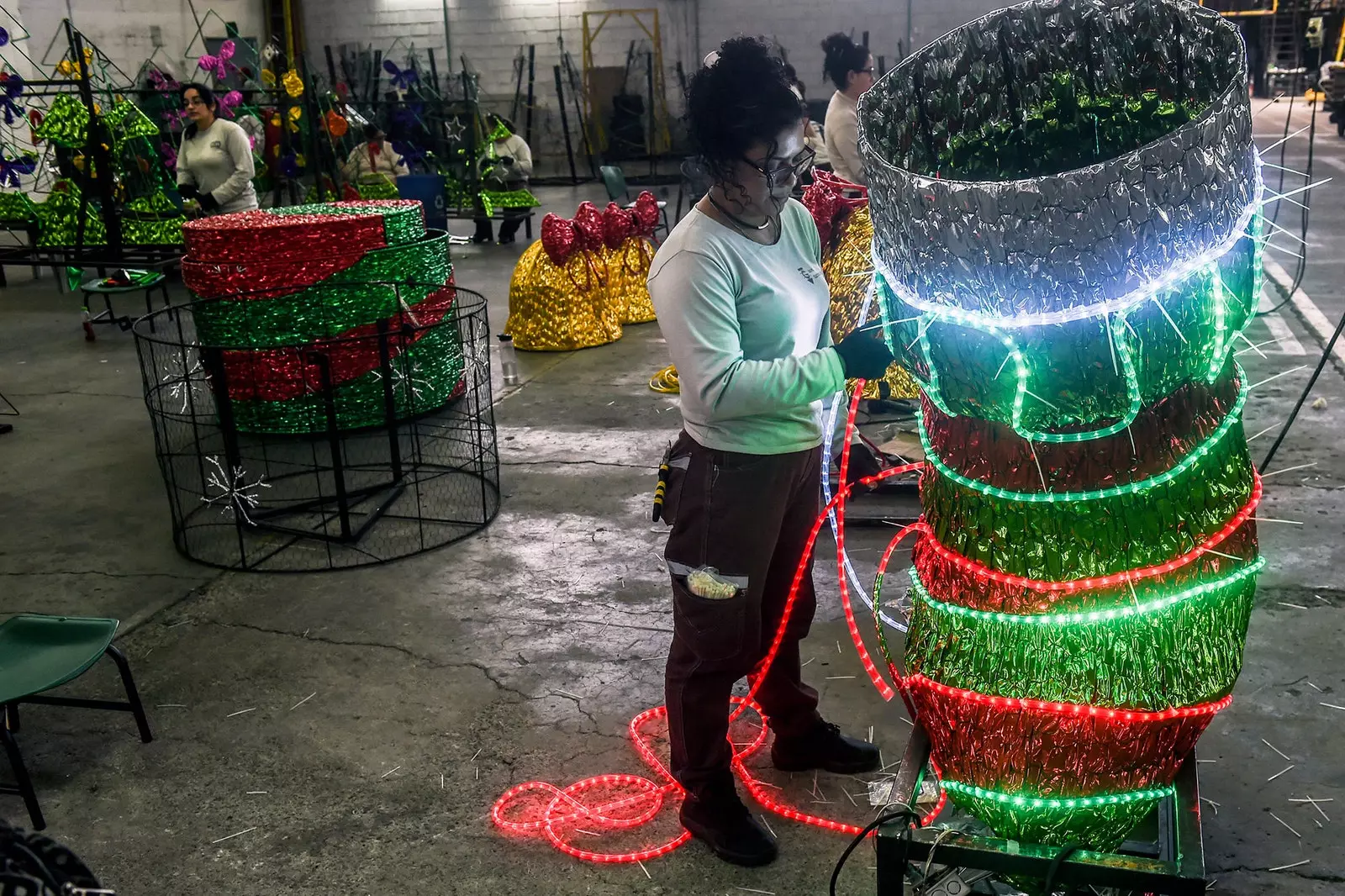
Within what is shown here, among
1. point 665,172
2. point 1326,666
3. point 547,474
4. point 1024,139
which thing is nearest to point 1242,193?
point 1024,139

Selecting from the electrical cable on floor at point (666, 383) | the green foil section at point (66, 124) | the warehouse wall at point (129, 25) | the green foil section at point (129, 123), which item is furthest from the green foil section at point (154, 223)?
the electrical cable on floor at point (666, 383)

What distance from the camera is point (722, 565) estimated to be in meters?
2.17

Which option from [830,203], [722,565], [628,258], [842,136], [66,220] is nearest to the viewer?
[722,565]

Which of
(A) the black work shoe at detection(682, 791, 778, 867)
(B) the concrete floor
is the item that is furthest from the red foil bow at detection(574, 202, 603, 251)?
(A) the black work shoe at detection(682, 791, 778, 867)

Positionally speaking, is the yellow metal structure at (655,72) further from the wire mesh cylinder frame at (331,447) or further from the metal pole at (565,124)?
the wire mesh cylinder frame at (331,447)

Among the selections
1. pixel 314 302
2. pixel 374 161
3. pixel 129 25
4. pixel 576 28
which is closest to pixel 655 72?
pixel 576 28

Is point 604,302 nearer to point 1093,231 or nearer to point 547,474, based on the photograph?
point 547,474

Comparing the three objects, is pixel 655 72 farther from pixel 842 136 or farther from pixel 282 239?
pixel 282 239

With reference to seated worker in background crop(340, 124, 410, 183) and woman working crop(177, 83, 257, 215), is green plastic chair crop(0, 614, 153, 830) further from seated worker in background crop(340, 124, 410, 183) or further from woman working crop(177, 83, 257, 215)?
seated worker in background crop(340, 124, 410, 183)

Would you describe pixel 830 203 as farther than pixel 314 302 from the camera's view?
No

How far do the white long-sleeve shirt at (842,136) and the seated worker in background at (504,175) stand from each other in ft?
21.7

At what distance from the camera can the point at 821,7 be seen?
16.0 m

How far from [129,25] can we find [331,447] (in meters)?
12.5

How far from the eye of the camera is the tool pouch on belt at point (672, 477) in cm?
223
